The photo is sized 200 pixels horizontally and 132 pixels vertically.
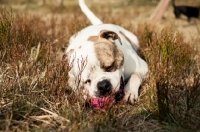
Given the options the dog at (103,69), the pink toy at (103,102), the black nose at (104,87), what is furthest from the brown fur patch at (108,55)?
the pink toy at (103,102)

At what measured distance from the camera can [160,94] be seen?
2.41 m

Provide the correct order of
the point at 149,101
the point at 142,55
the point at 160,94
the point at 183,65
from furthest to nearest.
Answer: the point at 142,55
the point at 183,65
the point at 149,101
the point at 160,94

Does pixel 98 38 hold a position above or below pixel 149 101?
above

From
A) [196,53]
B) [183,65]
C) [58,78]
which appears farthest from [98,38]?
[196,53]

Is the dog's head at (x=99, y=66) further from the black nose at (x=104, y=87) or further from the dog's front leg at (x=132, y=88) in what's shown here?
the dog's front leg at (x=132, y=88)

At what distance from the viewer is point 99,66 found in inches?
116

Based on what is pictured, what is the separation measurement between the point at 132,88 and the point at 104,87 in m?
0.48

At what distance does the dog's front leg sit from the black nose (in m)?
0.27

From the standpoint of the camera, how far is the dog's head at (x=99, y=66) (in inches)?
110

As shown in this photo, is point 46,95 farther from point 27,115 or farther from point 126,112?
point 126,112

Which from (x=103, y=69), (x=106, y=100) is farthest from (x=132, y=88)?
(x=106, y=100)

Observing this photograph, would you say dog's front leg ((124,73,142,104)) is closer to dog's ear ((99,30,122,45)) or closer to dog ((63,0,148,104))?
dog ((63,0,148,104))

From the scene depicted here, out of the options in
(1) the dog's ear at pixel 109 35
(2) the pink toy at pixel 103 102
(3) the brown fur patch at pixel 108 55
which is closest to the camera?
(2) the pink toy at pixel 103 102

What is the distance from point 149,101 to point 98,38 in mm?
1050
